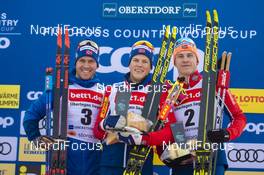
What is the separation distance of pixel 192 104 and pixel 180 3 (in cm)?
79

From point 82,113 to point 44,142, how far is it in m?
0.36

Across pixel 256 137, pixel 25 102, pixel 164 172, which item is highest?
pixel 25 102

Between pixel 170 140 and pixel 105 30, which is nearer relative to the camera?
pixel 170 140

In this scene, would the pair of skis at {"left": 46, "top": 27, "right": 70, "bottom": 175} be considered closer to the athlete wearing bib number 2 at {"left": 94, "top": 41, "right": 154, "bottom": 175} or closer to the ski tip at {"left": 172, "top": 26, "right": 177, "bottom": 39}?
the athlete wearing bib number 2 at {"left": 94, "top": 41, "right": 154, "bottom": 175}

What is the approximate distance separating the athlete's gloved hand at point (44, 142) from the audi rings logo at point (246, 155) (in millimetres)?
1365

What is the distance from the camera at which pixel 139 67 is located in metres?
3.89

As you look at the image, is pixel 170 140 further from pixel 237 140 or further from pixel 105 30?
pixel 105 30

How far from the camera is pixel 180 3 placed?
3.93 metres

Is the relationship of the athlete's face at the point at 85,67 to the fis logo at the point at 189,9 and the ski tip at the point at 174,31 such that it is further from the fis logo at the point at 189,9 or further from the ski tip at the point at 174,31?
the fis logo at the point at 189,9

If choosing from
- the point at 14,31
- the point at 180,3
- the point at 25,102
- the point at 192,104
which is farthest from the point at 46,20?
the point at 192,104

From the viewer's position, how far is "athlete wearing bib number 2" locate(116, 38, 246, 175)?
3705 millimetres

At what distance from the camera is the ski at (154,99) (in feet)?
12.4

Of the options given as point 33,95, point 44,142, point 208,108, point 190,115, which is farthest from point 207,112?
point 33,95

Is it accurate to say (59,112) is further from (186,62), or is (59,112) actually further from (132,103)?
(186,62)
